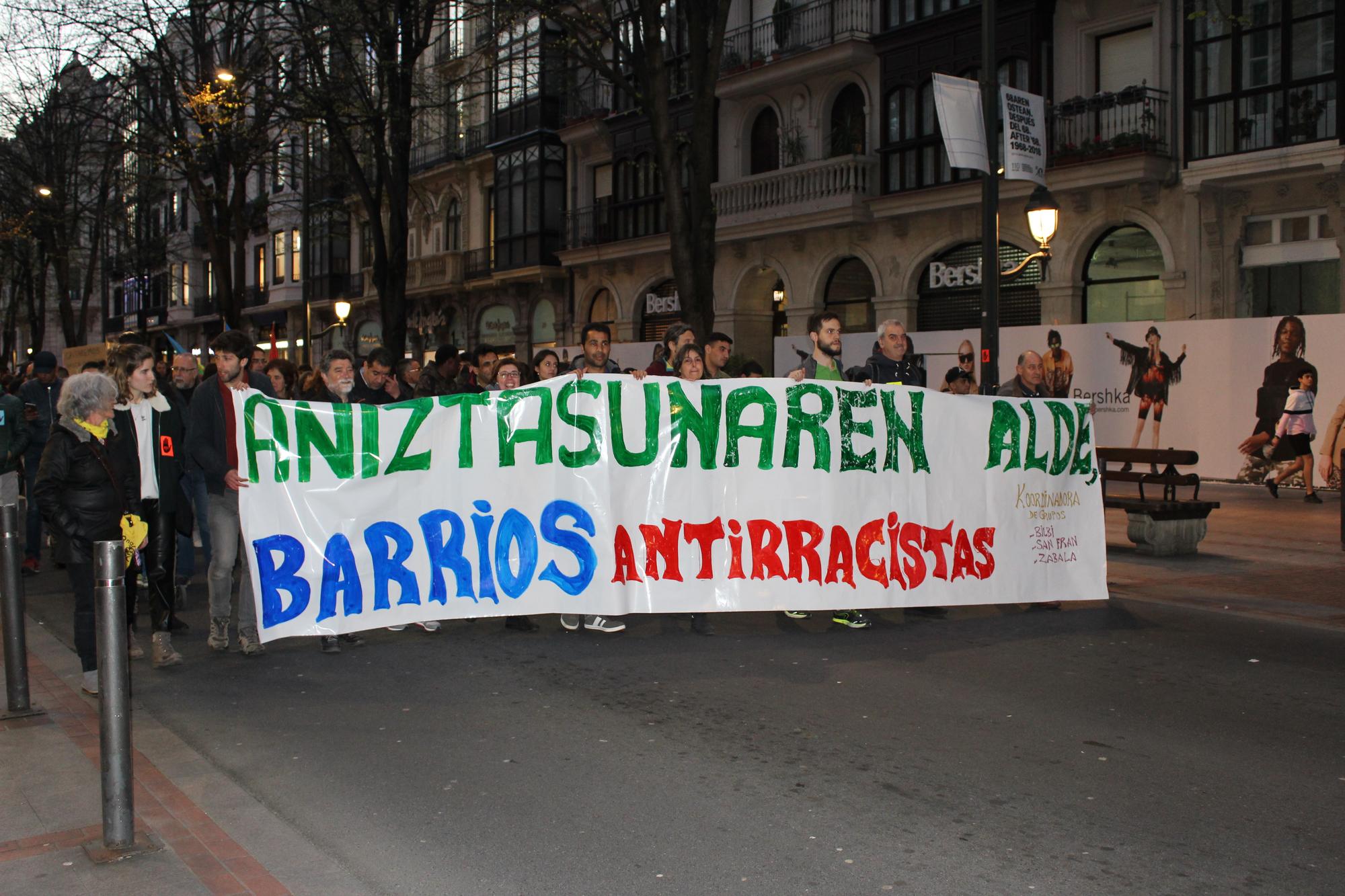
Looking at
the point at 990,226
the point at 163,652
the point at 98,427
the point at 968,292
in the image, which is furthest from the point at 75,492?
the point at 968,292

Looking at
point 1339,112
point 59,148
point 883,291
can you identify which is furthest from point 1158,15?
point 59,148

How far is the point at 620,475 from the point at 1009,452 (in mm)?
2852

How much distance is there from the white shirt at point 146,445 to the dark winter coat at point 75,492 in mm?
838

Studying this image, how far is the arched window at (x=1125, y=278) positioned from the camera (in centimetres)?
2175

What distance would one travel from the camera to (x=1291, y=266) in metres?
20.1

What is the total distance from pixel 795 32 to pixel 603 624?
21663mm

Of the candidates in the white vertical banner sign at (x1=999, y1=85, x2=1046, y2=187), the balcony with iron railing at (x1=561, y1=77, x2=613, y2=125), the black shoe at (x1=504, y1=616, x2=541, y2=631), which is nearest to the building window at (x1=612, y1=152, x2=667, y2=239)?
the balcony with iron railing at (x1=561, y1=77, x2=613, y2=125)

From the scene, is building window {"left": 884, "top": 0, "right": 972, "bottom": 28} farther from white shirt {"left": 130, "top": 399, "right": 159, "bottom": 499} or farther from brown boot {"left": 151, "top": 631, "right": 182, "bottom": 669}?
brown boot {"left": 151, "top": 631, "right": 182, "bottom": 669}

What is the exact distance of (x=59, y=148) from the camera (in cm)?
3725

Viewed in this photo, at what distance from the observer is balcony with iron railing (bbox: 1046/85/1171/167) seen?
68.2ft

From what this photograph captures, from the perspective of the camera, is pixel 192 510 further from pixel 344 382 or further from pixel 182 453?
pixel 344 382

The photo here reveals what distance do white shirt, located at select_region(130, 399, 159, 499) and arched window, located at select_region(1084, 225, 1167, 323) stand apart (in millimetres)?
18187

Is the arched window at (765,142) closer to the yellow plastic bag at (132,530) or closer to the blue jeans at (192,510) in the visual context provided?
the blue jeans at (192,510)

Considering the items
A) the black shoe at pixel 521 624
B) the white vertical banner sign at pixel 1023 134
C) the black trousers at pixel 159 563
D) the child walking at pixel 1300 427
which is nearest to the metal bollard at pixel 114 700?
the black trousers at pixel 159 563
